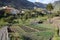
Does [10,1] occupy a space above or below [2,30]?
above

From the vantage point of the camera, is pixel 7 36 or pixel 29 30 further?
pixel 29 30

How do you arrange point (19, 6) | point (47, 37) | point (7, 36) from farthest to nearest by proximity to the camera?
point (19, 6)
point (7, 36)
point (47, 37)

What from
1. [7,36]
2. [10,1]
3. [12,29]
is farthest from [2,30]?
[10,1]

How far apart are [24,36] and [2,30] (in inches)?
60.2

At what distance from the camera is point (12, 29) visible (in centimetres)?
666

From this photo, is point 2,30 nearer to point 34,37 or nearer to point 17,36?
point 17,36

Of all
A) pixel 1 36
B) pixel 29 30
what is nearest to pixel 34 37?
pixel 29 30

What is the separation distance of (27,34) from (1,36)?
1.01 meters

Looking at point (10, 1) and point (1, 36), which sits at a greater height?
point (10, 1)

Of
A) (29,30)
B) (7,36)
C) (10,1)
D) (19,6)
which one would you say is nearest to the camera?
(7,36)

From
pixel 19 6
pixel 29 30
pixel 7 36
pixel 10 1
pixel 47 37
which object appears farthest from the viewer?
pixel 10 1

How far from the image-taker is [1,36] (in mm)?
6395

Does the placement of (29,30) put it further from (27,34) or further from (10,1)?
(10,1)

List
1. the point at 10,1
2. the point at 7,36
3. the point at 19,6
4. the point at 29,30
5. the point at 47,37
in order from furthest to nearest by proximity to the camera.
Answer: the point at 10,1 < the point at 19,6 < the point at 29,30 < the point at 7,36 < the point at 47,37
